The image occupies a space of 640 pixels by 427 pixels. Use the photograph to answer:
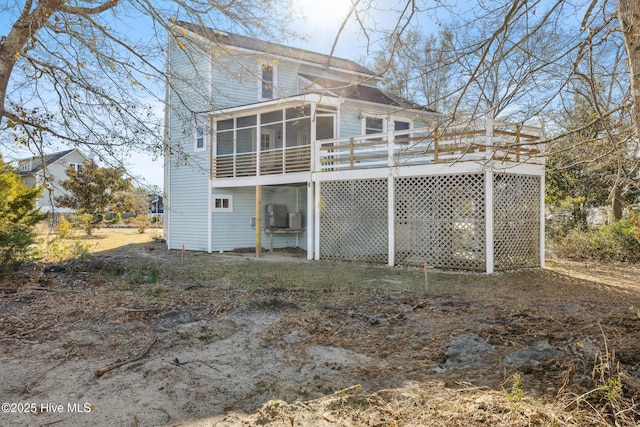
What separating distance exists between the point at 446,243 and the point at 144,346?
821 cm

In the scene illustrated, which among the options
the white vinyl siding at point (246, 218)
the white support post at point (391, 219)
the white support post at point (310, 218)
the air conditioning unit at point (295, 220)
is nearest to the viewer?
the white support post at point (391, 219)

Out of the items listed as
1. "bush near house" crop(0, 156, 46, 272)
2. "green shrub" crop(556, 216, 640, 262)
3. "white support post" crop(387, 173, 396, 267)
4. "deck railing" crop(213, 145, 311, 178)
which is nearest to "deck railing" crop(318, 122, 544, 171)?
"white support post" crop(387, 173, 396, 267)

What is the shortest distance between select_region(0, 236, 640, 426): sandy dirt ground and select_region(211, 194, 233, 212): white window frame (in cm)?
734

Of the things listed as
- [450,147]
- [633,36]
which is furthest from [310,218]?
[633,36]

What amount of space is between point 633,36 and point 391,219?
8670 mm

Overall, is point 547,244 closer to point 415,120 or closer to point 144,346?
point 415,120

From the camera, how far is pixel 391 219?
11.2 meters

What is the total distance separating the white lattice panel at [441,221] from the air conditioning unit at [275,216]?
536cm

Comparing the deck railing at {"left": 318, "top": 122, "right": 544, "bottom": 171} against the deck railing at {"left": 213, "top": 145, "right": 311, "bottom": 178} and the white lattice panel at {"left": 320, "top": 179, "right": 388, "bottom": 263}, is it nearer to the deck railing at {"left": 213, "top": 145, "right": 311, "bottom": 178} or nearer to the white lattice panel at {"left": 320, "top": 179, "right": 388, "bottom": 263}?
the white lattice panel at {"left": 320, "top": 179, "right": 388, "bottom": 263}

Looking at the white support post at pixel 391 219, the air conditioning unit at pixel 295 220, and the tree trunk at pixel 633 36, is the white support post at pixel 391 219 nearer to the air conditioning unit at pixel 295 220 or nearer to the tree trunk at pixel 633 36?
the air conditioning unit at pixel 295 220

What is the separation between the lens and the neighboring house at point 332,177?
8969 mm

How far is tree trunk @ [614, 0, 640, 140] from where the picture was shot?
2637mm

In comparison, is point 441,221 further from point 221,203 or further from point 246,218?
point 221,203

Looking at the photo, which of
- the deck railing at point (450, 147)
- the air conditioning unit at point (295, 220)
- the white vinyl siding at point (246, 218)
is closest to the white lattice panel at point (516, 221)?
the deck railing at point (450, 147)
